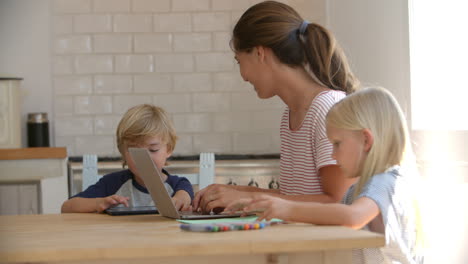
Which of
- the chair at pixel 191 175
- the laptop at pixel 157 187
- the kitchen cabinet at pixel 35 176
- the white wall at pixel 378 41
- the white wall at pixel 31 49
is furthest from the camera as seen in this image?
the white wall at pixel 31 49

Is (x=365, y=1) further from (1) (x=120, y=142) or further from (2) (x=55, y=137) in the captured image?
(2) (x=55, y=137)

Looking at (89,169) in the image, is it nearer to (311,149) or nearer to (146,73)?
(311,149)

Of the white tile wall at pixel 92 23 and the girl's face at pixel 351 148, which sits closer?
the girl's face at pixel 351 148

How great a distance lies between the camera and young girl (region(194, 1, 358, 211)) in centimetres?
199

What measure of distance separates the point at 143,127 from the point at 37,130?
1616 mm

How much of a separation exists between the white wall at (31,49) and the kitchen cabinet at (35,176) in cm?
43

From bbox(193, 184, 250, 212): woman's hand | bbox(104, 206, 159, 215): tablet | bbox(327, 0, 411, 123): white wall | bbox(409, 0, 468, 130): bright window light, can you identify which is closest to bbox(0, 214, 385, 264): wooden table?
bbox(193, 184, 250, 212): woman's hand

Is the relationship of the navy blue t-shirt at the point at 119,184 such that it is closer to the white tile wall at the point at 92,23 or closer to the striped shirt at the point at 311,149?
the striped shirt at the point at 311,149

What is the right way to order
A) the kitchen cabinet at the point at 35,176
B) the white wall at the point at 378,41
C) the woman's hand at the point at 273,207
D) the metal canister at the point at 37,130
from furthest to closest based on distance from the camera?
1. the metal canister at the point at 37,130
2. the kitchen cabinet at the point at 35,176
3. the white wall at the point at 378,41
4. the woman's hand at the point at 273,207

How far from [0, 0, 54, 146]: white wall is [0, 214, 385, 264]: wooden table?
2647 mm

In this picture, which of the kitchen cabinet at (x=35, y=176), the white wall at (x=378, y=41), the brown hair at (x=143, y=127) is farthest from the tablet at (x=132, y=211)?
the kitchen cabinet at (x=35, y=176)

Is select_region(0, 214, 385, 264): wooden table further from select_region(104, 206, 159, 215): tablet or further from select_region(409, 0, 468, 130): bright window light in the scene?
select_region(409, 0, 468, 130): bright window light

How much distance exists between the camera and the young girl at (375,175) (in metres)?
1.45

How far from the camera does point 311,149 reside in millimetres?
1993
